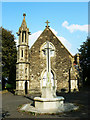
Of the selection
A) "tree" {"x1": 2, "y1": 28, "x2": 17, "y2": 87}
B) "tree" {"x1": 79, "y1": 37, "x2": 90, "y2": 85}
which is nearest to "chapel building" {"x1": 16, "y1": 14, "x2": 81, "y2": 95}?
"tree" {"x1": 2, "y1": 28, "x2": 17, "y2": 87}

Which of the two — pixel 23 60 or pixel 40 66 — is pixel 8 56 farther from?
pixel 40 66

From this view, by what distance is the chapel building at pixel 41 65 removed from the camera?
18.9m

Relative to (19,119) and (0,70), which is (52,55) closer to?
(0,70)

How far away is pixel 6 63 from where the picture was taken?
24641mm

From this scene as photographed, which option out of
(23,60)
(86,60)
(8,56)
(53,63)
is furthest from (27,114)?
(86,60)

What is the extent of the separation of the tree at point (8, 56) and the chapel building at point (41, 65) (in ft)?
19.1

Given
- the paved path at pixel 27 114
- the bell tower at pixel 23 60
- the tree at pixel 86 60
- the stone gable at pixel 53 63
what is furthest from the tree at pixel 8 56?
the tree at pixel 86 60

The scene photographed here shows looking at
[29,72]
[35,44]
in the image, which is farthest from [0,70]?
[35,44]

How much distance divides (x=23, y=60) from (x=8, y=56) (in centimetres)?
711

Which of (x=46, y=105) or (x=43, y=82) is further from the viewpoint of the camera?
(x=43, y=82)

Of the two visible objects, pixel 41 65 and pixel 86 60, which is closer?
pixel 41 65

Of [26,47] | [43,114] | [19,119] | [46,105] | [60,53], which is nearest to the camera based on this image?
[19,119]

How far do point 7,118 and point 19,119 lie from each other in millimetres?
695

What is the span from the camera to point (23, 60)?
61.1 feet
